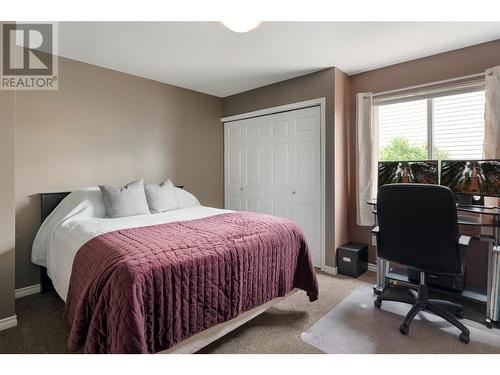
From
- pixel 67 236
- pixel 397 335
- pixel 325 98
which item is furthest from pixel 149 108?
pixel 397 335

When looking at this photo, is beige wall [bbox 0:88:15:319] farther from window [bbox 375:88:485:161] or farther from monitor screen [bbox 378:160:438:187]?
window [bbox 375:88:485:161]

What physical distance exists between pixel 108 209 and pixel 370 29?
2.92 m

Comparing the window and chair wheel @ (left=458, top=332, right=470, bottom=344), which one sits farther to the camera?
the window

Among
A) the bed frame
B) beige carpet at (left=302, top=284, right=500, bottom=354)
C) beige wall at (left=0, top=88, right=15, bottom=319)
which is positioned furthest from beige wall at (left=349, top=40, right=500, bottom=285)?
beige wall at (left=0, top=88, right=15, bottom=319)

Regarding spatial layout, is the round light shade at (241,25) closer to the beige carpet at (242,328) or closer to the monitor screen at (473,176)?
the monitor screen at (473,176)

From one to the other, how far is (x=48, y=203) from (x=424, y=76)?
13.6 feet

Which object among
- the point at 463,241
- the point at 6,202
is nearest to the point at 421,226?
the point at 463,241

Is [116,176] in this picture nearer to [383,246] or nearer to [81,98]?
[81,98]

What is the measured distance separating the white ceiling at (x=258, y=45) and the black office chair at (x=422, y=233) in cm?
145

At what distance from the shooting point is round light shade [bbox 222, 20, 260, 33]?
6.70ft

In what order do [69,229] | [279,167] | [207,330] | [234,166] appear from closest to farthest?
[207,330], [69,229], [279,167], [234,166]

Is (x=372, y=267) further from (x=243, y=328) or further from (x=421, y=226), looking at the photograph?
(x=243, y=328)

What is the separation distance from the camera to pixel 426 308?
212cm

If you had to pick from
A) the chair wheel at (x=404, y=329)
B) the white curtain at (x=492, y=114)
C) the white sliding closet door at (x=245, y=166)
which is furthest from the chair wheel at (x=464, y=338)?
the white sliding closet door at (x=245, y=166)
